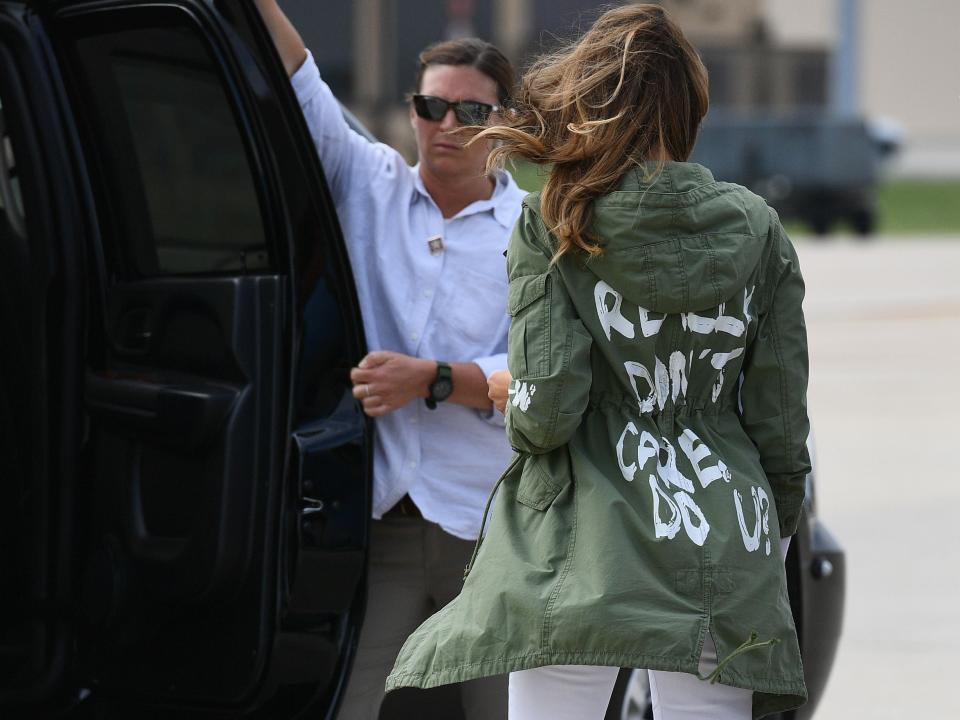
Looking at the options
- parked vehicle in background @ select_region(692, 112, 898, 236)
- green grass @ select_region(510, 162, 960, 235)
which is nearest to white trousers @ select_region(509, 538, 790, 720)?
green grass @ select_region(510, 162, 960, 235)

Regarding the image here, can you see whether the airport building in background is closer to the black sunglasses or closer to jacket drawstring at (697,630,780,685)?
the black sunglasses

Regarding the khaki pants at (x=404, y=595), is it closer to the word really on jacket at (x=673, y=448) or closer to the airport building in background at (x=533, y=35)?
the word really on jacket at (x=673, y=448)

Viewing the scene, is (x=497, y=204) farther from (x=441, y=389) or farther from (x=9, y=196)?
(x=9, y=196)

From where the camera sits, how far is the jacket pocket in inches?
78.7

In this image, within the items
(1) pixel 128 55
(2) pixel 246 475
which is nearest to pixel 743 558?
(2) pixel 246 475

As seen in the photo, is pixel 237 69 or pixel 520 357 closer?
pixel 520 357

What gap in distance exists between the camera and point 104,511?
2.70 metres

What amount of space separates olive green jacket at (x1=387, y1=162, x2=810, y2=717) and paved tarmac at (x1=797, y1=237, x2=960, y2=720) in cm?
232

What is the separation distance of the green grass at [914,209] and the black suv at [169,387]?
45.3 ft

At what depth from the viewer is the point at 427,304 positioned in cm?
268

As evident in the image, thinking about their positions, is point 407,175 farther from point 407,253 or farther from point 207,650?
point 207,650

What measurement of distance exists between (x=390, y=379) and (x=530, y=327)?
63 cm

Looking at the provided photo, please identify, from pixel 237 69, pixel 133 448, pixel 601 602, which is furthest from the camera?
pixel 133 448

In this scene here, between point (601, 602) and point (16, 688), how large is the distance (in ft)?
4.15
